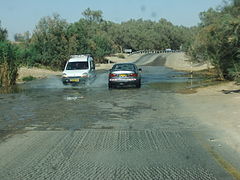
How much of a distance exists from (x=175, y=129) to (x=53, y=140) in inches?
126

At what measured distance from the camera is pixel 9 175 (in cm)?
595

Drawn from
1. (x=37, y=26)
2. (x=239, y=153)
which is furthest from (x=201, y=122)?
(x=37, y=26)

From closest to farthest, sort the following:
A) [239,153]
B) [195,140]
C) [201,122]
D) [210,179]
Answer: [210,179] < [239,153] < [195,140] < [201,122]

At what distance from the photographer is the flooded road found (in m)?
6.13

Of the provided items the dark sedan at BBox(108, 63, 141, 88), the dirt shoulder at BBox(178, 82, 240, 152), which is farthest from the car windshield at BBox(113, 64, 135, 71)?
the dirt shoulder at BBox(178, 82, 240, 152)

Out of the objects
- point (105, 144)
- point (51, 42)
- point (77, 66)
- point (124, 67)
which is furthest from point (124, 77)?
point (51, 42)

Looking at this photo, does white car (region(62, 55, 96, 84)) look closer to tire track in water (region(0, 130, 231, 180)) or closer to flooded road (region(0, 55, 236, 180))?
flooded road (region(0, 55, 236, 180))

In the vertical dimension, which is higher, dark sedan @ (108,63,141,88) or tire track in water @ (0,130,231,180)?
dark sedan @ (108,63,141,88)

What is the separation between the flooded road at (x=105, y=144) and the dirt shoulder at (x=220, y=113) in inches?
18.5

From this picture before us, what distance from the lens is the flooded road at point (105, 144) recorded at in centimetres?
613

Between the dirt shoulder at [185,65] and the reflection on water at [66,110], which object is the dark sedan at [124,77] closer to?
the reflection on water at [66,110]

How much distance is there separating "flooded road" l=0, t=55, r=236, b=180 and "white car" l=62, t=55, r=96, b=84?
9577 mm

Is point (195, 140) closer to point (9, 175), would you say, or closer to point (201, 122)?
point (201, 122)

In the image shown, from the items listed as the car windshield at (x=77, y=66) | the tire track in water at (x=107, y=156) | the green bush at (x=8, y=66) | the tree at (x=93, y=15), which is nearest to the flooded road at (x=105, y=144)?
the tire track in water at (x=107, y=156)
